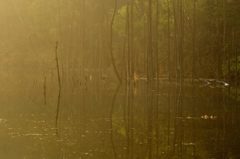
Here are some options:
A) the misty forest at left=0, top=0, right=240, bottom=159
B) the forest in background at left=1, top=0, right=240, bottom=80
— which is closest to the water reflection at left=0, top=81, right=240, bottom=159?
the misty forest at left=0, top=0, right=240, bottom=159

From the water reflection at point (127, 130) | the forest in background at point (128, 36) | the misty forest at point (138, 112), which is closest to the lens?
the water reflection at point (127, 130)

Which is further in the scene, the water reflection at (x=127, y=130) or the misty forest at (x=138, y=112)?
the misty forest at (x=138, y=112)

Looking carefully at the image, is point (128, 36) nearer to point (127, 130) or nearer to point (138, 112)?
point (138, 112)

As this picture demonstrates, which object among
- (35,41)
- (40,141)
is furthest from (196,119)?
(35,41)

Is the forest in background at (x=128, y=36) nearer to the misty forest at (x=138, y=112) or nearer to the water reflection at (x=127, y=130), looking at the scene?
A: the misty forest at (x=138, y=112)

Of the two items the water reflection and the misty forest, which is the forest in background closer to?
the misty forest

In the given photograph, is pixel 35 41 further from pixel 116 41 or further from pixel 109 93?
pixel 109 93

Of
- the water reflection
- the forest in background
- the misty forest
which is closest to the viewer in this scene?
the water reflection

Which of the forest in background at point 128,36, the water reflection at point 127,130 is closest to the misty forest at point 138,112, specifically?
the water reflection at point 127,130

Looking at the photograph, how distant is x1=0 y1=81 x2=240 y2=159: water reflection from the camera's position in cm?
1379

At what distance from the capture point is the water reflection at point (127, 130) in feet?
45.2

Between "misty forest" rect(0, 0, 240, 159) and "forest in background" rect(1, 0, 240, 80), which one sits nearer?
"misty forest" rect(0, 0, 240, 159)

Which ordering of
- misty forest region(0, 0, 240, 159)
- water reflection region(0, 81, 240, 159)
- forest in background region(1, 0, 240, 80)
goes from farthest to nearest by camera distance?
1. forest in background region(1, 0, 240, 80)
2. misty forest region(0, 0, 240, 159)
3. water reflection region(0, 81, 240, 159)

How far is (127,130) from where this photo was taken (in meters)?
17.2
